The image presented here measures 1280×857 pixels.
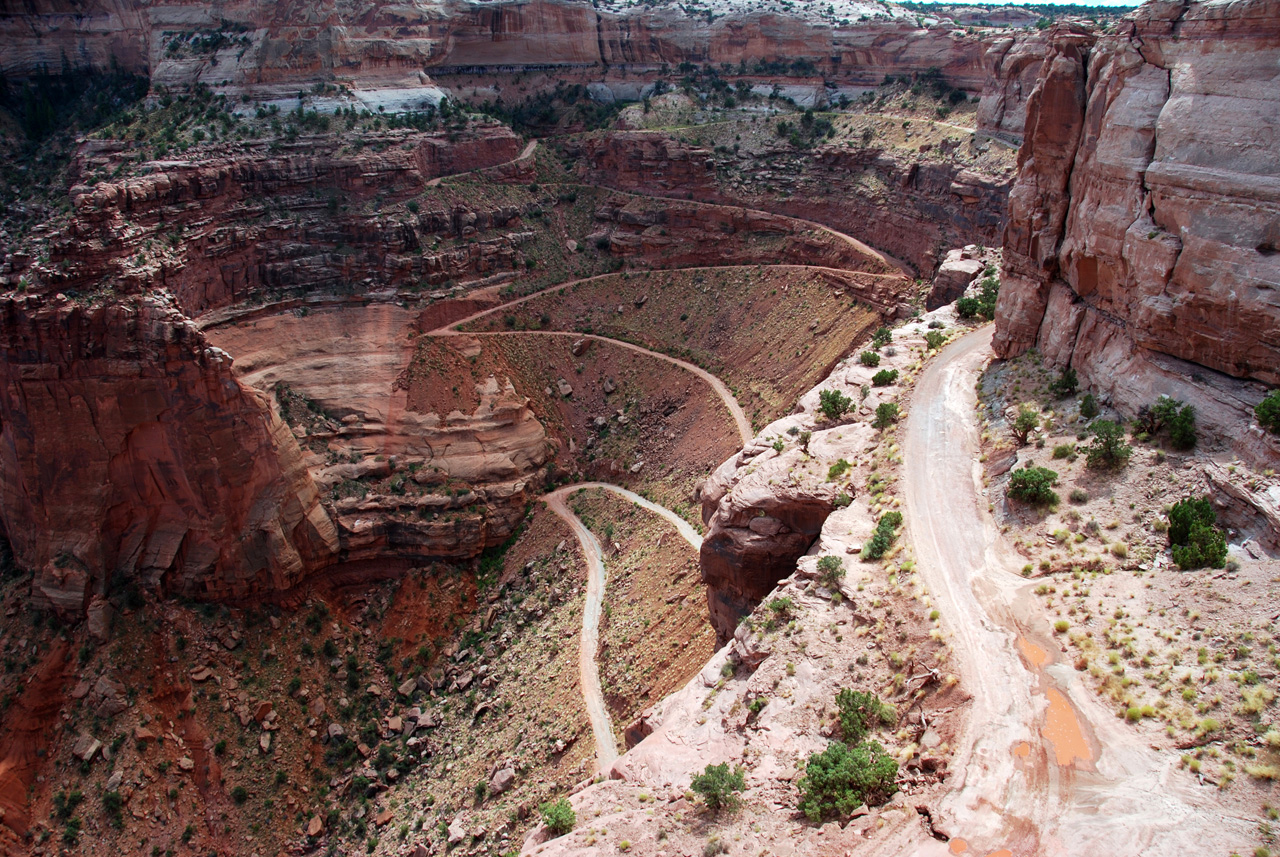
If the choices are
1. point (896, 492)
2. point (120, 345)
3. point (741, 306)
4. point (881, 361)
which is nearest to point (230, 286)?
point (120, 345)

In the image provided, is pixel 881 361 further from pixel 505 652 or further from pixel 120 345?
pixel 120 345

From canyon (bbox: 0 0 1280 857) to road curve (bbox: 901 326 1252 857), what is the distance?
106 millimetres

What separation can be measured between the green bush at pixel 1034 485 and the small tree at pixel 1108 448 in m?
→ 1.40

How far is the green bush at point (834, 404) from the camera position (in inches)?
1453

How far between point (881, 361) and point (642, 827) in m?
28.8

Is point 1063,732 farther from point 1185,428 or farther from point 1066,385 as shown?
point 1066,385

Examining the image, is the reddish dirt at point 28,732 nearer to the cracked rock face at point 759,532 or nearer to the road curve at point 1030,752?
the cracked rock face at point 759,532

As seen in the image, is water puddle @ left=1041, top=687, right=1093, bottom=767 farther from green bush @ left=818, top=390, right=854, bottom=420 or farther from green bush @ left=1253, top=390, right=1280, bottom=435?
green bush @ left=818, top=390, right=854, bottom=420

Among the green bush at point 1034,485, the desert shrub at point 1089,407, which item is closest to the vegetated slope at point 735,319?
the desert shrub at point 1089,407

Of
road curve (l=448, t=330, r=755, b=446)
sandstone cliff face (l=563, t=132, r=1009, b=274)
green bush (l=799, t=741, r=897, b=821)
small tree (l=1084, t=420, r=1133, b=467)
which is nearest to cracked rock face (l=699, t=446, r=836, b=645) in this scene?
small tree (l=1084, t=420, r=1133, b=467)

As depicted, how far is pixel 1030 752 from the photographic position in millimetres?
18531

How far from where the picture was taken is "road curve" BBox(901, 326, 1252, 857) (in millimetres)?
16156

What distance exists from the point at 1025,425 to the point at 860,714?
50.8 ft

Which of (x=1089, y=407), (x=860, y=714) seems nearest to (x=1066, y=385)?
(x=1089, y=407)
